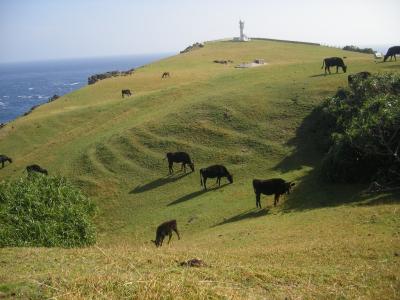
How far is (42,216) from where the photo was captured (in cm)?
2623

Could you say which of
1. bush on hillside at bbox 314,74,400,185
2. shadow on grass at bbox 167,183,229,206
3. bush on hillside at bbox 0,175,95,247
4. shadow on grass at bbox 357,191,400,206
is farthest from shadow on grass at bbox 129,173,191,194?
shadow on grass at bbox 357,191,400,206

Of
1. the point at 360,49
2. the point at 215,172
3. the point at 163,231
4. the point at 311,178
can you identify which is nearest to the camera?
the point at 163,231

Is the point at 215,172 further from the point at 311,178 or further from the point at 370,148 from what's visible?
the point at 370,148

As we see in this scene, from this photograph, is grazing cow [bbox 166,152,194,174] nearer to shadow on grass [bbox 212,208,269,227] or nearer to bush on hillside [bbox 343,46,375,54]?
shadow on grass [bbox 212,208,269,227]

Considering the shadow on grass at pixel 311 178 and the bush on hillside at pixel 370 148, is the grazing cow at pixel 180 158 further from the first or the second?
the bush on hillside at pixel 370 148

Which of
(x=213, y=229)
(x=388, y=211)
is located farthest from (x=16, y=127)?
(x=388, y=211)

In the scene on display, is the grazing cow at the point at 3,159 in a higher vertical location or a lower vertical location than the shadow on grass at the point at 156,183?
higher

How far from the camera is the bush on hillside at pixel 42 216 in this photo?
24047mm

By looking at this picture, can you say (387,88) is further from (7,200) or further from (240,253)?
(7,200)

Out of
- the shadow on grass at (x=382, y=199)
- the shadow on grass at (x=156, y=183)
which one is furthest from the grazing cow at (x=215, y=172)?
the shadow on grass at (x=382, y=199)

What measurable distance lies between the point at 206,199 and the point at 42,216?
10.8 meters

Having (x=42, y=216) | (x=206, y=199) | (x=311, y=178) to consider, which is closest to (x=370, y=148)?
(x=311, y=178)

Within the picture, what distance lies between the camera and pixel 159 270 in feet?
41.0

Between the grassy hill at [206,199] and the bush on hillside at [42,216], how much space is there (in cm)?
216
